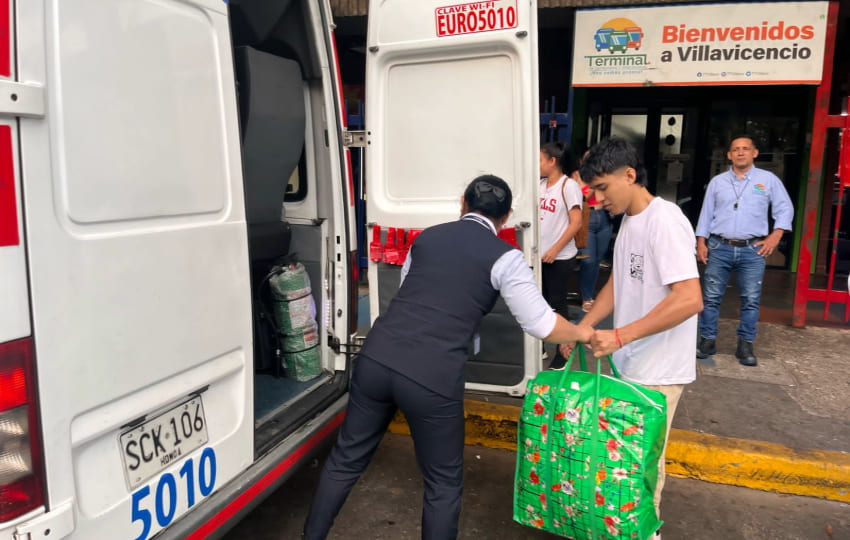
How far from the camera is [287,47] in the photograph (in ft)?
10.7

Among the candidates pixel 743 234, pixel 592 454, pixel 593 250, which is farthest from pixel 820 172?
pixel 592 454

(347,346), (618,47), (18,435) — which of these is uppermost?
(618,47)

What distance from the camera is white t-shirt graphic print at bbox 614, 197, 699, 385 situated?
90.8 inches

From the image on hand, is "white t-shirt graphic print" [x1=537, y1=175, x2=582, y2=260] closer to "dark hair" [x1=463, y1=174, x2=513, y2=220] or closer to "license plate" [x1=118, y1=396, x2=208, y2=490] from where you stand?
"dark hair" [x1=463, y1=174, x2=513, y2=220]

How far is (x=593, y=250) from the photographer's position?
6.38 meters

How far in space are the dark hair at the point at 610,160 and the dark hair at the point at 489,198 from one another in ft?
1.04

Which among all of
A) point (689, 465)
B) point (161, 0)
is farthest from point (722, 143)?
point (161, 0)

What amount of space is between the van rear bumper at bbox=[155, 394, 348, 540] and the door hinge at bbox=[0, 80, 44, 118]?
125cm

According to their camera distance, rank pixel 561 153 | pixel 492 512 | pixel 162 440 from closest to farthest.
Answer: pixel 162 440
pixel 492 512
pixel 561 153

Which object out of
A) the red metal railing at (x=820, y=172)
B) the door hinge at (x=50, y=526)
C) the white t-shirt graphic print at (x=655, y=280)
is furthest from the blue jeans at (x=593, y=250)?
the door hinge at (x=50, y=526)

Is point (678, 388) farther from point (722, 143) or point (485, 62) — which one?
point (722, 143)

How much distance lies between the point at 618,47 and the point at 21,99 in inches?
226

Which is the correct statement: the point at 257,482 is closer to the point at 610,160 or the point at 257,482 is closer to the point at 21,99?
the point at 21,99

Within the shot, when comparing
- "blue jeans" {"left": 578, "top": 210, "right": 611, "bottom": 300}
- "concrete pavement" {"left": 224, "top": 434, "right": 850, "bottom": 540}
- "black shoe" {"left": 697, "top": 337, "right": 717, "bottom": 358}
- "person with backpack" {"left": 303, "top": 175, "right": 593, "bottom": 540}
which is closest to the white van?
"person with backpack" {"left": 303, "top": 175, "right": 593, "bottom": 540}
